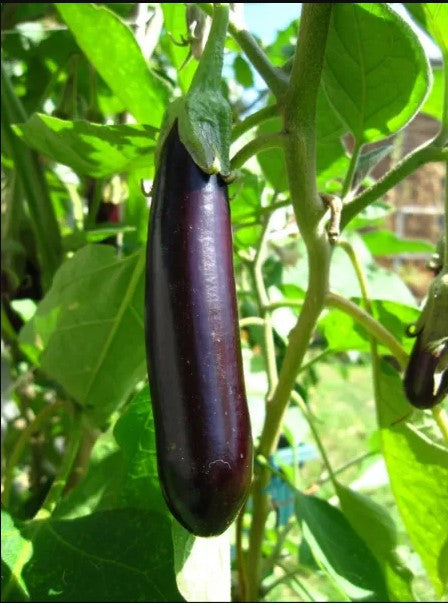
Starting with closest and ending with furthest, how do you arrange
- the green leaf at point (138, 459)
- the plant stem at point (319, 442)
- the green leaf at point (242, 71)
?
the green leaf at point (138, 459) → the plant stem at point (319, 442) → the green leaf at point (242, 71)

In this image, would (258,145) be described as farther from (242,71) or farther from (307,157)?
(242,71)

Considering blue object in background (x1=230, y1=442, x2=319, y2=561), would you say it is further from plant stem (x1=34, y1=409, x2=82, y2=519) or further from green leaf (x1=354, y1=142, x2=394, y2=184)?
green leaf (x1=354, y1=142, x2=394, y2=184)

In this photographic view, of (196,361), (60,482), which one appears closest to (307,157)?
(196,361)

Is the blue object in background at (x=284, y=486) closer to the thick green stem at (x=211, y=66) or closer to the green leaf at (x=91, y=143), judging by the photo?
the green leaf at (x=91, y=143)

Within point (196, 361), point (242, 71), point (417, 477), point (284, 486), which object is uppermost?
point (242, 71)

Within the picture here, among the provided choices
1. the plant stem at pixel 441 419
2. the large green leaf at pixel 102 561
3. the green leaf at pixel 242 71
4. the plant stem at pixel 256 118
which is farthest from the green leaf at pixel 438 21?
the green leaf at pixel 242 71

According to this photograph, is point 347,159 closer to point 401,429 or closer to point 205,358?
point 401,429

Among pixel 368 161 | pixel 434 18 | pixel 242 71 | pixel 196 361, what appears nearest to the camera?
pixel 196 361
